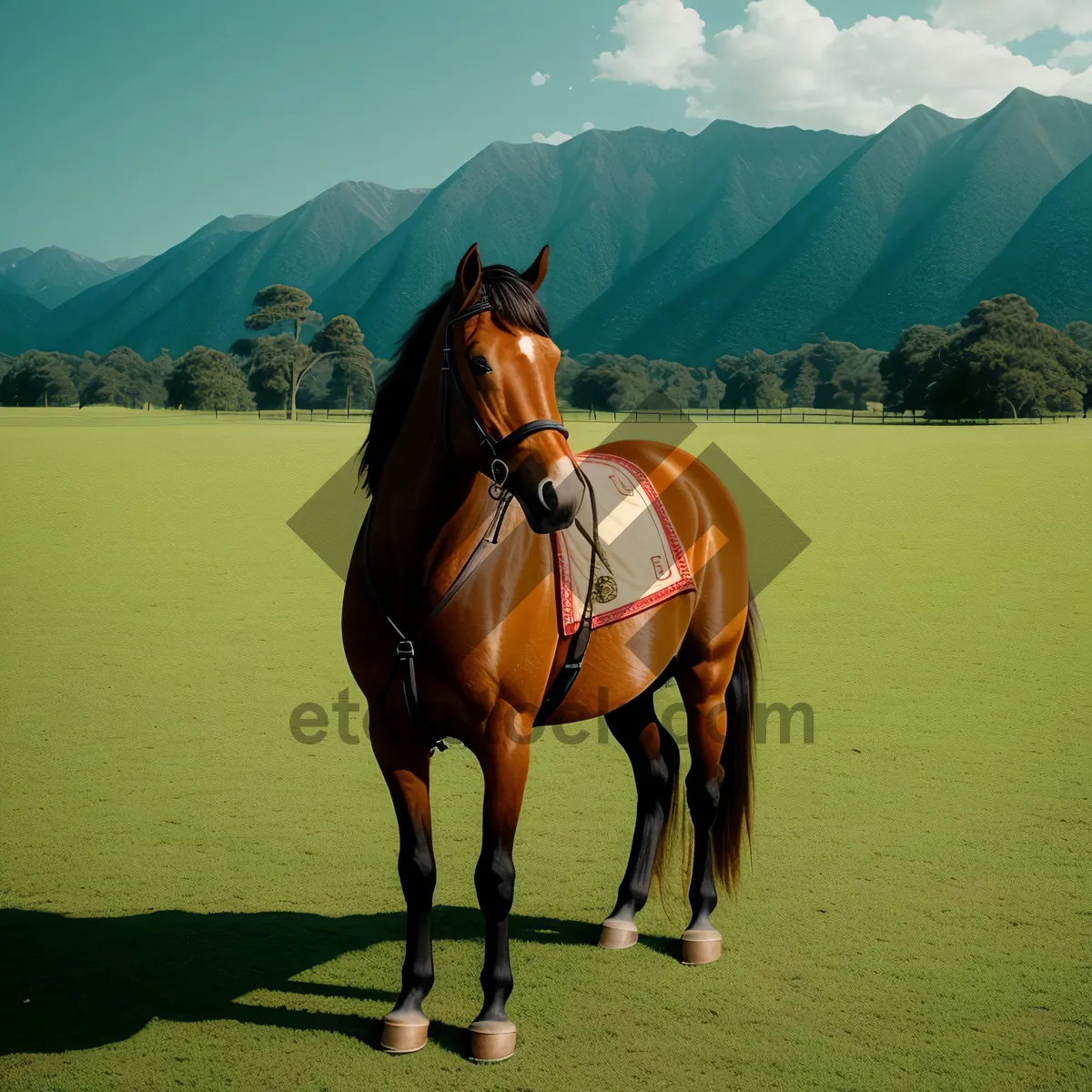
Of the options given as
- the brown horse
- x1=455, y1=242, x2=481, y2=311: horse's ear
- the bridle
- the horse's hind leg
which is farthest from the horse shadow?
x1=455, y1=242, x2=481, y2=311: horse's ear

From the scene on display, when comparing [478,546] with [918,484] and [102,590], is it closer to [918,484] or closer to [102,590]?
[102,590]

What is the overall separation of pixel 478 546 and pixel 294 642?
21.3ft

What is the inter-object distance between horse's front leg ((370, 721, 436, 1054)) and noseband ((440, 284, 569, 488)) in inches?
36.4

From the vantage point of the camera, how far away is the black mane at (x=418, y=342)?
276 centimetres

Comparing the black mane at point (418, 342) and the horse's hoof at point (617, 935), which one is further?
the horse's hoof at point (617, 935)

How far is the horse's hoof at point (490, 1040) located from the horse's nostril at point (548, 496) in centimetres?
171

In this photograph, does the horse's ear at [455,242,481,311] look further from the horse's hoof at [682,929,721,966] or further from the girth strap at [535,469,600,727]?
the horse's hoof at [682,929,721,966]

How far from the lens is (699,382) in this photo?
120062 mm

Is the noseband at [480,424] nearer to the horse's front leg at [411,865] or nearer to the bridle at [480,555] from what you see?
the bridle at [480,555]

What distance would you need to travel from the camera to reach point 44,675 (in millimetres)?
7957

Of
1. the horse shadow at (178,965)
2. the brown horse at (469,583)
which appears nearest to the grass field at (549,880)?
the horse shadow at (178,965)

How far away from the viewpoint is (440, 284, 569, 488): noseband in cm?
266

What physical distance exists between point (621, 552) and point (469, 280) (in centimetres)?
125

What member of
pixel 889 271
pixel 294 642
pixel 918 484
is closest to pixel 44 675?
pixel 294 642
